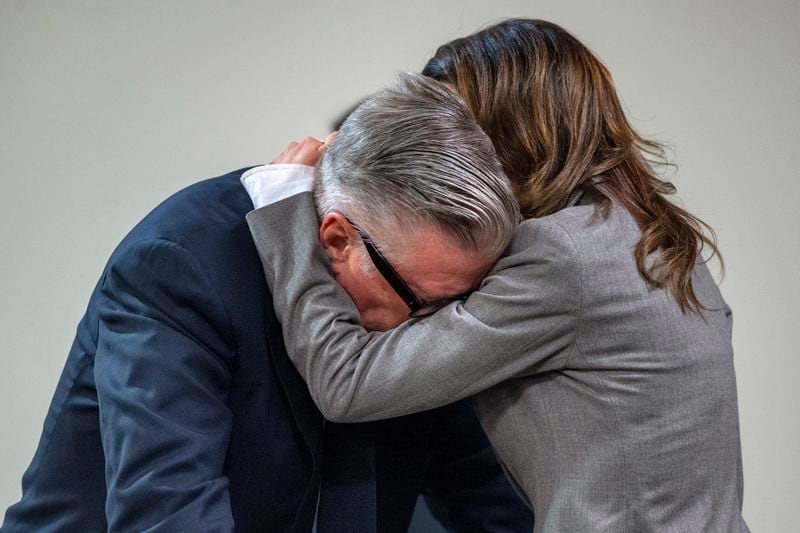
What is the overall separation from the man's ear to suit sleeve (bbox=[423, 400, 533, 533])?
1.36 ft

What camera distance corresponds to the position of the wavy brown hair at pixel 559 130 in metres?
1.21

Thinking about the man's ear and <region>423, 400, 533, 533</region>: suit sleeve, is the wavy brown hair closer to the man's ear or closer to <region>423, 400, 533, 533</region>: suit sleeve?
the man's ear

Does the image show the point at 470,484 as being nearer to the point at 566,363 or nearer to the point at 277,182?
the point at 566,363

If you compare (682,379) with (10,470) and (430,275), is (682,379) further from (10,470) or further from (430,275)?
(10,470)

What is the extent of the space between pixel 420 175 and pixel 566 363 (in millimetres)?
298

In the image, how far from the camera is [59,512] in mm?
1192

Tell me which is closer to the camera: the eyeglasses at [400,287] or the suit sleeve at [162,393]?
the suit sleeve at [162,393]

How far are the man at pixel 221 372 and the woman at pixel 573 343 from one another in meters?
0.05

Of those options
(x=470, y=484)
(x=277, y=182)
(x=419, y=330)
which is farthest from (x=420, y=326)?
(x=470, y=484)

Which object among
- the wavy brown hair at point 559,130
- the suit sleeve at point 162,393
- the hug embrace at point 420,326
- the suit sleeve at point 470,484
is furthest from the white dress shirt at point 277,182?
the suit sleeve at point 470,484

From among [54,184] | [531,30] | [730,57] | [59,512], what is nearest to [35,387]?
[54,184]

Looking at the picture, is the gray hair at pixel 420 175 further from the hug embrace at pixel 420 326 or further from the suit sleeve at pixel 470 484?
the suit sleeve at pixel 470 484

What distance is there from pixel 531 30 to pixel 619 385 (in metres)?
0.50

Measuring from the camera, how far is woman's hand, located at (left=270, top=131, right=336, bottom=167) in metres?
1.24
